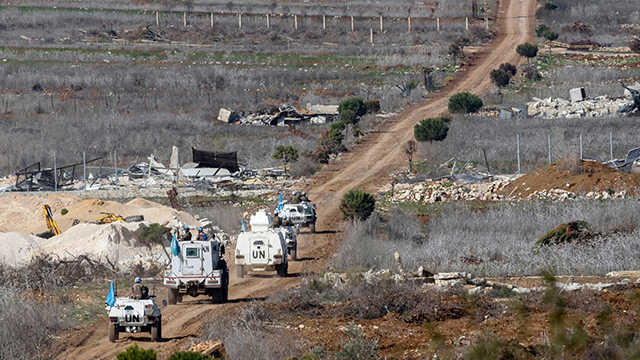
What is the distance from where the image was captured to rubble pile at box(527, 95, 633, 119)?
55594mm

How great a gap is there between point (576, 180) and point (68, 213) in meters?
20.9

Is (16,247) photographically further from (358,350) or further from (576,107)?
(576,107)

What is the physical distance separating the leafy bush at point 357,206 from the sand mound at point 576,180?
6.89 m

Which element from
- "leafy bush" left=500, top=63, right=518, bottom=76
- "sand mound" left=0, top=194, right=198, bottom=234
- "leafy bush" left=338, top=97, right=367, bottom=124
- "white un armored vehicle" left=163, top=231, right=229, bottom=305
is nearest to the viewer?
"white un armored vehicle" left=163, top=231, right=229, bottom=305

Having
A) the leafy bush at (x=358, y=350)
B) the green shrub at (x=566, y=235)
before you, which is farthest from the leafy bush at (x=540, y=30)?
the leafy bush at (x=358, y=350)

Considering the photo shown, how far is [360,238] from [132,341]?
1310 centimetres

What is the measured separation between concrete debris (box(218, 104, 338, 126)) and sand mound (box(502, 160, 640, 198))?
77.7 ft

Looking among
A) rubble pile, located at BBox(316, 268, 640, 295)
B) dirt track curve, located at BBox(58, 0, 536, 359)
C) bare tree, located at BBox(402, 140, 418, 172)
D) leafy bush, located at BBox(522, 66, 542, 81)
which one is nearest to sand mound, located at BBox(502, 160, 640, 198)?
bare tree, located at BBox(402, 140, 418, 172)

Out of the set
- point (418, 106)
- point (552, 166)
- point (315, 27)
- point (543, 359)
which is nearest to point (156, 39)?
point (315, 27)

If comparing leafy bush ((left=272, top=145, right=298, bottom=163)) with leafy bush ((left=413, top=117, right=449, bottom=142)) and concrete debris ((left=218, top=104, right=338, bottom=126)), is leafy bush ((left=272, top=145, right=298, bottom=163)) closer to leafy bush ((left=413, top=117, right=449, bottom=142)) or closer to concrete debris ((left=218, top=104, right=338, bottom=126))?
leafy bush ((left=413, top=117, right=449, bottom=142))

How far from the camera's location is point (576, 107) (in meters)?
56.9

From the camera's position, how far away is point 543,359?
10.9m

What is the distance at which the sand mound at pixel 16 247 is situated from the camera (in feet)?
81.8

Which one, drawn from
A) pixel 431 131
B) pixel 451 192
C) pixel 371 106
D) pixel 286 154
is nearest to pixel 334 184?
pixel 286 154
